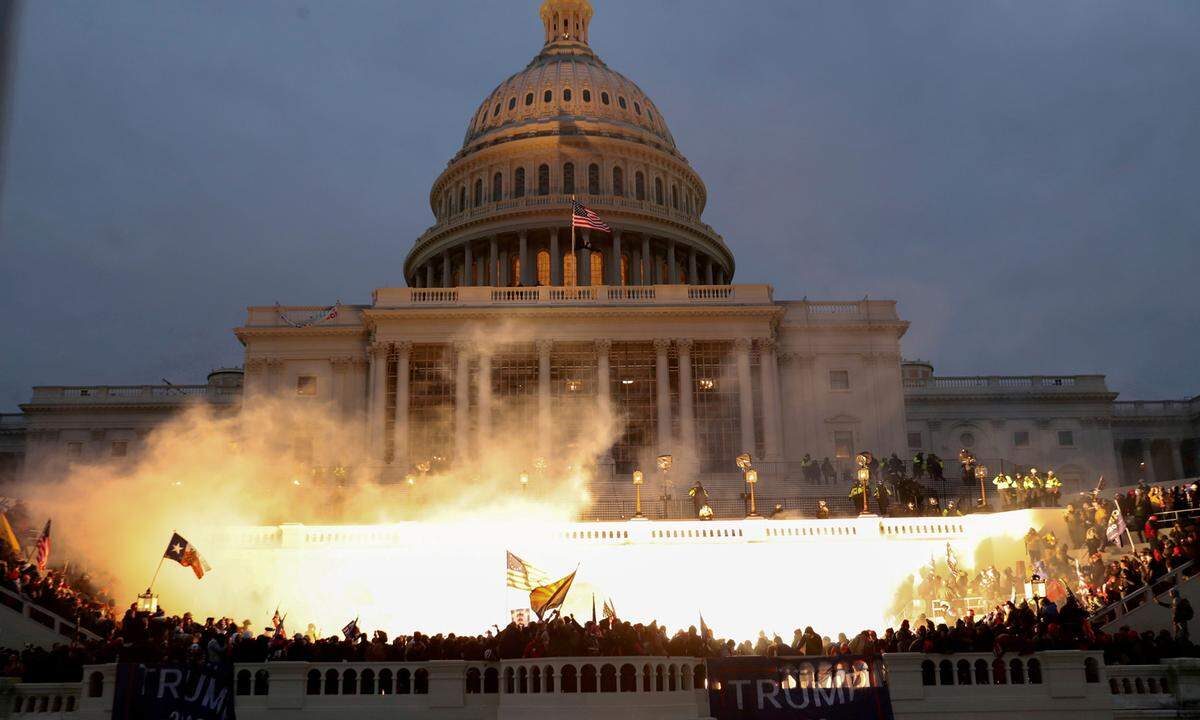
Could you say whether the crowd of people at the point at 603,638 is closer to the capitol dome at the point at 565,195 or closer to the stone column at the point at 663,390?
the stone column at the point at 663,390

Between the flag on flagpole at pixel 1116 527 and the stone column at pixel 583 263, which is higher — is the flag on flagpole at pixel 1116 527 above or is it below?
below

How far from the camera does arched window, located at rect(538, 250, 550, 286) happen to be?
258 ft

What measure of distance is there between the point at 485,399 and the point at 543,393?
2950 mm

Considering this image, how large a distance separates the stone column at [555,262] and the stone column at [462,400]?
20.5m

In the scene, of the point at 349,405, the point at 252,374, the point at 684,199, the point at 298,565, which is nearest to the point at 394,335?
the point at 349,405

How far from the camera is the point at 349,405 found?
59.0 meters

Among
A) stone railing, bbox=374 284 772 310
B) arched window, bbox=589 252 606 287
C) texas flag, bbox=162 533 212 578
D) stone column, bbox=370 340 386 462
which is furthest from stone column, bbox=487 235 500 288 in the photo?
texas flag, bbox=162 533 212 578

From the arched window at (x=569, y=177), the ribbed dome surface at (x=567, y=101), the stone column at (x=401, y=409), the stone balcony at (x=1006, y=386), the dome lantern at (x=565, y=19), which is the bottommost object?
the stone column at (x=401, y=409)

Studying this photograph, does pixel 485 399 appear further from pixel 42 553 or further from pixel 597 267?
pixel 42 553

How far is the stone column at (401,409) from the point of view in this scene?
180ft

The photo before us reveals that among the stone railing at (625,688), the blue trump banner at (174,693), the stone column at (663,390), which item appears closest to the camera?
the blue trump banner at (174,693)

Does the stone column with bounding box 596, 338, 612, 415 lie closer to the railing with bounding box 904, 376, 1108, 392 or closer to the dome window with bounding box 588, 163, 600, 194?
the railing with bounding box 904, 376, 1108, 392

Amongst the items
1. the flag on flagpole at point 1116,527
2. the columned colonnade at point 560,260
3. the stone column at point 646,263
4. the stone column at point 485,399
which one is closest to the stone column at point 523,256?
the columned colonnade at point 560,260

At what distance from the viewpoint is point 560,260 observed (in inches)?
3088
